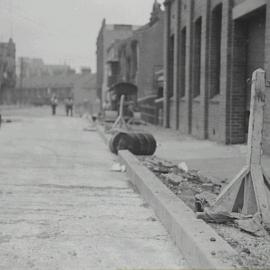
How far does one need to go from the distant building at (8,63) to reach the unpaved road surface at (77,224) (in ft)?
253

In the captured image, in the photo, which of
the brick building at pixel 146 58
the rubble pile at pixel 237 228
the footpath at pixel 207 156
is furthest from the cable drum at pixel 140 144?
the brick building at pixel 146 58

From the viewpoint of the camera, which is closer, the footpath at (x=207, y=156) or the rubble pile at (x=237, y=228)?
the rubble pile at (x=237, y=228)

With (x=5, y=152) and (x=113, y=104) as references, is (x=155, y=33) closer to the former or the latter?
(x=113, y=104)

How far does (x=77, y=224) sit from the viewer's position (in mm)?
6484

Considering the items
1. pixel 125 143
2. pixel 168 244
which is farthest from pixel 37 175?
pixel 168 244

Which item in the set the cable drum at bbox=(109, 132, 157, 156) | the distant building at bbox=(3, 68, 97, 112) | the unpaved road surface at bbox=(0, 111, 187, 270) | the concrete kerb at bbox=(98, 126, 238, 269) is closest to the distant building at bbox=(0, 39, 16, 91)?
the distant building at bbox=(3, 68, 97, 112)

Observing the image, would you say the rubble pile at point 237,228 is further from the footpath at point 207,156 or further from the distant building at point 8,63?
the distant building at point 8,63

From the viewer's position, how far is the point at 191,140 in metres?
18.6

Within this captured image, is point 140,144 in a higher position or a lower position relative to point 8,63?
lower

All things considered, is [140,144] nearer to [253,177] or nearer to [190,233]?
[253,177]

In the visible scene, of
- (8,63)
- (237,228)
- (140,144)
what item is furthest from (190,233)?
(8,63)

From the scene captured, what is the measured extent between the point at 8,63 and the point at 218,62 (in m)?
81.7

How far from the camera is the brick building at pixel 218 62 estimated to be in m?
15.0

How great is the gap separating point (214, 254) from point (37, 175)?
6974 millimetres
